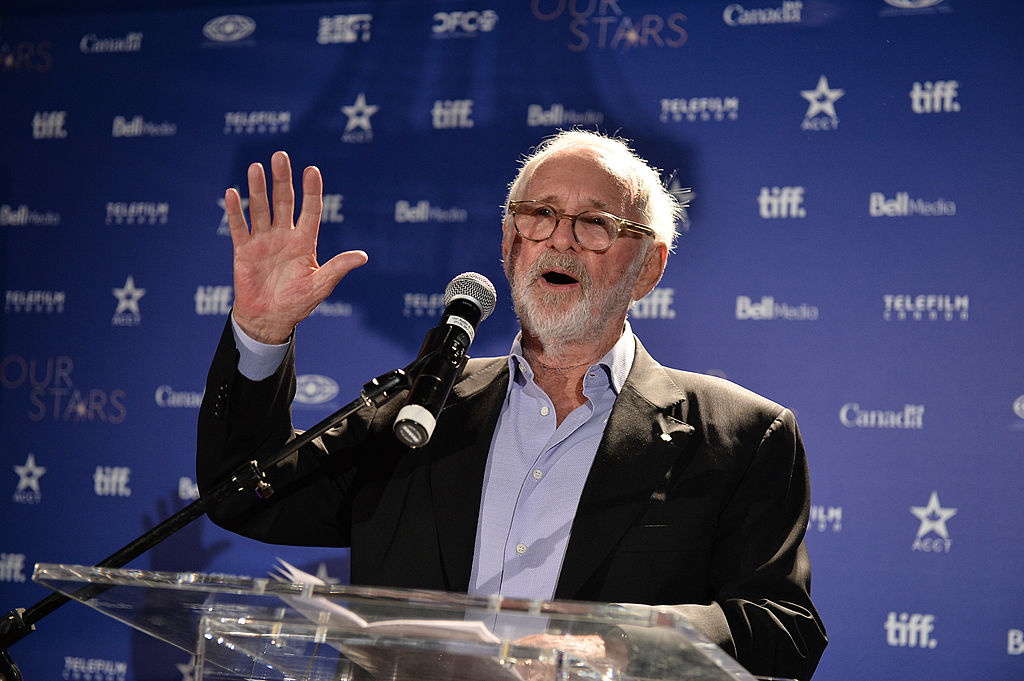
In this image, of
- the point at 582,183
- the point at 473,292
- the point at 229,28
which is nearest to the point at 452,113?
the point at 229,28

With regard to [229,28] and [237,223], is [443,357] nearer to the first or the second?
[237,223]

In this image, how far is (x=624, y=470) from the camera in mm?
1995

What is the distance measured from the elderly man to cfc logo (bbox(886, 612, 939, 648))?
6.43 feet

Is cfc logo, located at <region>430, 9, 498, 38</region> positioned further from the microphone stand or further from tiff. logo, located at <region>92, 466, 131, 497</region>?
the microphone stand

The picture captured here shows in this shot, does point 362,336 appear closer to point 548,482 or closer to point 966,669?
point 548,482

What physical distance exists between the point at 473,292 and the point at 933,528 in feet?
8.87

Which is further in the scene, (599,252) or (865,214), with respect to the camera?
(865,214)

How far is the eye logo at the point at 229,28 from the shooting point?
4625 mm

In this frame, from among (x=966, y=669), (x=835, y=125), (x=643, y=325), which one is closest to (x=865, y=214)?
(x=835, y=125)

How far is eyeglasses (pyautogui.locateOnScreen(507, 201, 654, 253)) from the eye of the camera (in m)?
2.19

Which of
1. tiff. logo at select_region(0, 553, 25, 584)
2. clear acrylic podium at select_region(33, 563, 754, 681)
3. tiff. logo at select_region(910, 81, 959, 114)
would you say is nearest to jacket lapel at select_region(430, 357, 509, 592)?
clear acrylic podium at select_region(33, 563, 754, 681)

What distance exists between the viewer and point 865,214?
3.88 m

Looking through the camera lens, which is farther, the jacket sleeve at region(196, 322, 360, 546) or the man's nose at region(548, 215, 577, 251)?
the man's nose at region(548, 215, 577, 251)

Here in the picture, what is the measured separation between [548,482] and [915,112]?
270cm
